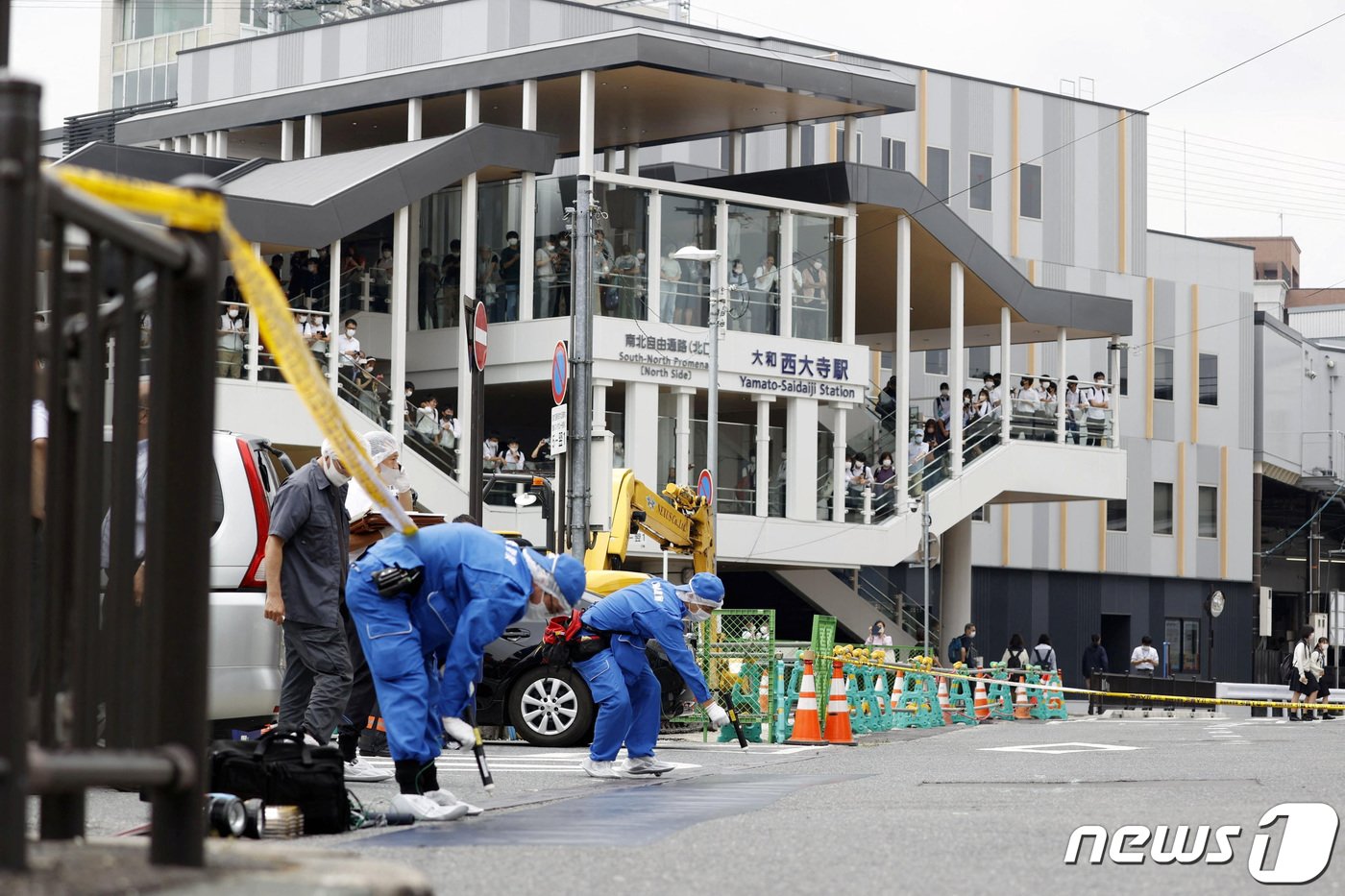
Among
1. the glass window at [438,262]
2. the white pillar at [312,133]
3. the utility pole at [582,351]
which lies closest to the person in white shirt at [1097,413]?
Result: the glass window at [438,262]

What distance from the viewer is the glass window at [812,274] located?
3531 centimetres

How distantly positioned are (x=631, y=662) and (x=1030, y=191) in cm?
4553

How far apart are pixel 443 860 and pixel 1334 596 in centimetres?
4129

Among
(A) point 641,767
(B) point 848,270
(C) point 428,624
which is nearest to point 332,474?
(C) point 428,624

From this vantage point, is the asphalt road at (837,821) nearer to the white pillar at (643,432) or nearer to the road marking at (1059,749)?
the road marking at (1059,749)

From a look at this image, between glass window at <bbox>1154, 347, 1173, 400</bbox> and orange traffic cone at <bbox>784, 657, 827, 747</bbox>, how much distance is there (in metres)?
41.4

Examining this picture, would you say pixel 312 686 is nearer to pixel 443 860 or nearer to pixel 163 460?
pixel 443 860

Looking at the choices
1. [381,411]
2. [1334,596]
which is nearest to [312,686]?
[381,411]

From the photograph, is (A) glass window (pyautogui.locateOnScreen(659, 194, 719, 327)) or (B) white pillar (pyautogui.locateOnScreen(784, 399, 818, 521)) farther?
(B) white pillar (pyautogui.locateOnScreen(784, 399, 818, 521))

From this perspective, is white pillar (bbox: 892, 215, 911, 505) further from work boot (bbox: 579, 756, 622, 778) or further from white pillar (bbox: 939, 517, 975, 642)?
work boot (bbox: 579, 756, 622, 778)

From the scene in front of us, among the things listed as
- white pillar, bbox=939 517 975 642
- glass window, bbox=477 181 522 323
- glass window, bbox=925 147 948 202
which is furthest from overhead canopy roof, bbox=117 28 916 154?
glass window, bbox=925 147 948 202

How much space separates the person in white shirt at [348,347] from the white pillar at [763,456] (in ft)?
26.3

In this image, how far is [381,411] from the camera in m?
29.6

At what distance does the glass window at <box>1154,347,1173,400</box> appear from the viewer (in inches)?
2253
